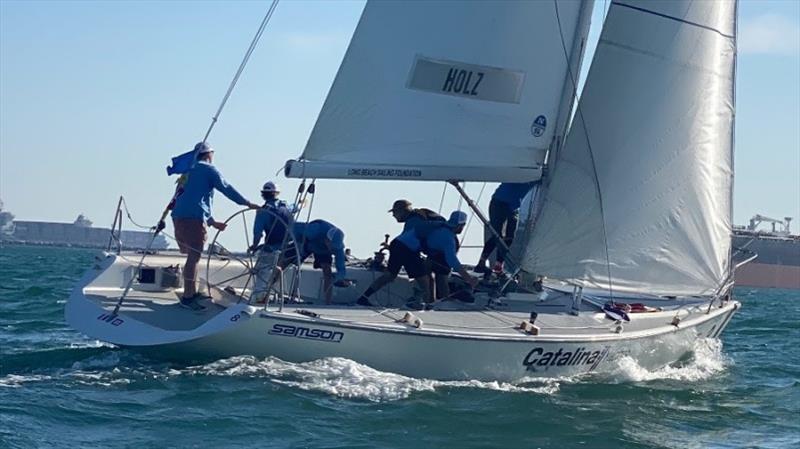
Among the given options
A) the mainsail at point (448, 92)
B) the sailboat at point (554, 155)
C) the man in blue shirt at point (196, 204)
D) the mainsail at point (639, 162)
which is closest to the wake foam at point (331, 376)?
the sailboat at point (554, 155)

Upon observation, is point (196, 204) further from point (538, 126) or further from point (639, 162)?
point (639, 162)

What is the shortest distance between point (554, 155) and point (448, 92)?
50.8 inches

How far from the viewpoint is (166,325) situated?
34.5 feet

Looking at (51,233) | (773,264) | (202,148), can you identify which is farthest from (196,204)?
(51,233)

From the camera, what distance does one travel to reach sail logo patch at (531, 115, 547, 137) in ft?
39.7

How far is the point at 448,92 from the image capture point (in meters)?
11.6

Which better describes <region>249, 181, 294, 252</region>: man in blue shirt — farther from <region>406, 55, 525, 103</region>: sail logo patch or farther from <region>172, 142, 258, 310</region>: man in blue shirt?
<region>406, 55, 525, 103</region>: sail logo patch

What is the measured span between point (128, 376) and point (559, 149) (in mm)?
4538

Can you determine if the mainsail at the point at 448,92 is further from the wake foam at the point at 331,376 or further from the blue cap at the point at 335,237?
the wake foam at the point at 331,376

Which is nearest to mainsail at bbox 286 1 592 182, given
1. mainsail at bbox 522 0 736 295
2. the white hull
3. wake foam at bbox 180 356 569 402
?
mainsail at bbox 522 0 736 295

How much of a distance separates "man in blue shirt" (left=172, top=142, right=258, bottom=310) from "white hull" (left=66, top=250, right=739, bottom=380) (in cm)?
52

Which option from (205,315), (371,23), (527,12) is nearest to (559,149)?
(527,12)

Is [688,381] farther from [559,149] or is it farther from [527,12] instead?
[527,12]

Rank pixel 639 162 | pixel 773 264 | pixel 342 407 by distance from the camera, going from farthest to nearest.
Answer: pixel 773 264, pixel 639 162, pixel 342 407
